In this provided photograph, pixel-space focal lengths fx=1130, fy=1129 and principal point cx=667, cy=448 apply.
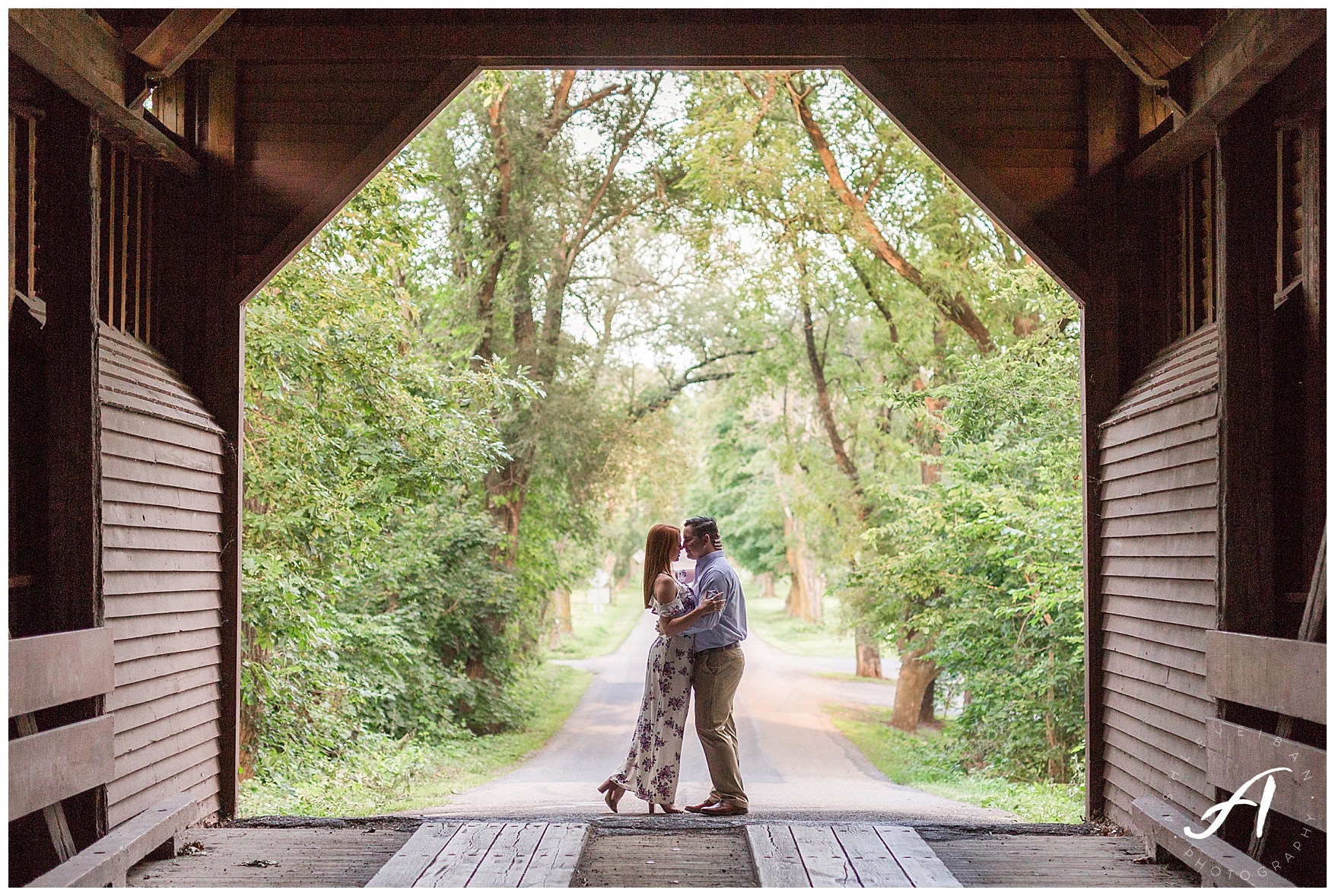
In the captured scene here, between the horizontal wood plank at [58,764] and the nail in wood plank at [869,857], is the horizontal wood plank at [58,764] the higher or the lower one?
the higher one

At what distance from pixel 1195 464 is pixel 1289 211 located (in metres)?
1.15

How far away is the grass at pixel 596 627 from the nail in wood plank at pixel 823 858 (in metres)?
20.5

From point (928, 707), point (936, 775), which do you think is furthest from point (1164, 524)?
point (928, 707)

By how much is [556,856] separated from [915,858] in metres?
1.40

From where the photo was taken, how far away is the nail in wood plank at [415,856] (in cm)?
408

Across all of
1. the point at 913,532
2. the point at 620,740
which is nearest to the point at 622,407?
the point at 620,740

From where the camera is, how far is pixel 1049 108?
645 centimetres

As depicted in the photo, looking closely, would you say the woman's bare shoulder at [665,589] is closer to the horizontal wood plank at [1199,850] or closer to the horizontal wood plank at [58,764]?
the horizontal wood plank at [1199,850]

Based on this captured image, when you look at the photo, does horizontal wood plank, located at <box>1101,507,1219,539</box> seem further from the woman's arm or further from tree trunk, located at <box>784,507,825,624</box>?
tree trunk, located at <box>784,507,825,624</box>

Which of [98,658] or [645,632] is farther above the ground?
[98,658]

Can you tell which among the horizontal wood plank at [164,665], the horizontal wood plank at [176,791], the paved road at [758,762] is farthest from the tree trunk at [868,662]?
the horizontal wood plank at [164,665]

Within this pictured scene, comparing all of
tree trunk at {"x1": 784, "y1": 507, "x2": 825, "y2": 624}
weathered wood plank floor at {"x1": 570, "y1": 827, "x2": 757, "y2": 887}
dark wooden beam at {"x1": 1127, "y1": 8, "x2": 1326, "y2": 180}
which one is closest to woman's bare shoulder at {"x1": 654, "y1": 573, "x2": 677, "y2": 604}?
weathered wood plank floor at {"x1": 570, "y1": 827, "x2": 757, "y2": 887}

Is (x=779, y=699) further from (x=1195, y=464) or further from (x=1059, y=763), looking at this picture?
(x=1195, y=464)

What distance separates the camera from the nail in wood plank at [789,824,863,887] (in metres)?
4.05
